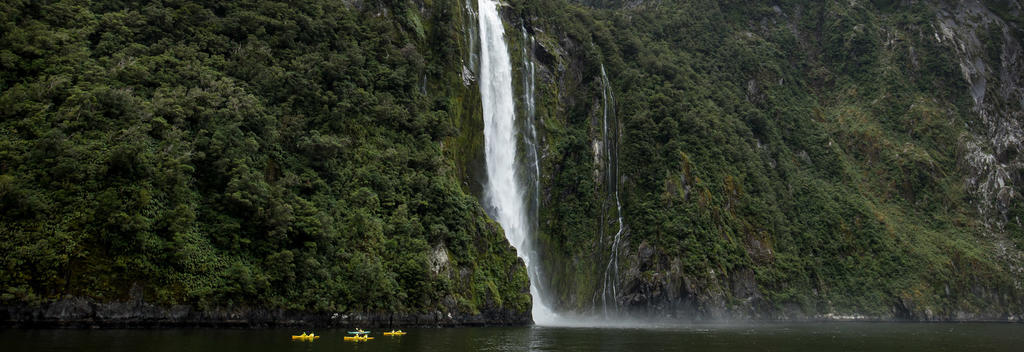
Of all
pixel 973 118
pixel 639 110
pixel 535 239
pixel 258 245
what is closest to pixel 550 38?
pixel 639 110

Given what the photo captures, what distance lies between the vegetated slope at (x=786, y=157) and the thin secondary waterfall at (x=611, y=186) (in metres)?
0.53

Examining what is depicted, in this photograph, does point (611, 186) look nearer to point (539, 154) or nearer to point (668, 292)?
point (539, 154)

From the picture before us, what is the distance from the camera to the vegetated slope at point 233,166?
926 inches

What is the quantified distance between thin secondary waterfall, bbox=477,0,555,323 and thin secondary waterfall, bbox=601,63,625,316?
5.21 metres

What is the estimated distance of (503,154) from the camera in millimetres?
48219

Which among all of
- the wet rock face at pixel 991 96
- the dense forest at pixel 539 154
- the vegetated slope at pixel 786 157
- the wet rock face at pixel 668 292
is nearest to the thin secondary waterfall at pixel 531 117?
the dense forest at pixel 539 154

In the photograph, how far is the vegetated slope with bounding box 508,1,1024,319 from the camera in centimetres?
5022

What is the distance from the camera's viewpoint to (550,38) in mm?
58938

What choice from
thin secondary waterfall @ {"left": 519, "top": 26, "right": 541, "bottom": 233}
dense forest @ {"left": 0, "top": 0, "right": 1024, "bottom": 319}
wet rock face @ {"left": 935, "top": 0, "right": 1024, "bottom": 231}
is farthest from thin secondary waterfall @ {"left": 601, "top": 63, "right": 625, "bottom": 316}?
wet rock face @ {"left": 935, "top": 0, "right": 1024, "bottom": 231}

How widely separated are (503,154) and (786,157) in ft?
121

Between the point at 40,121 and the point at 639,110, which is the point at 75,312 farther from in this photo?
the point at 639,110

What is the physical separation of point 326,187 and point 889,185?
65.1m

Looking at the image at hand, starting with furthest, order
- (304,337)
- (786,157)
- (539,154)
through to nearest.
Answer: (786,157) → (539,154) → (304,337)

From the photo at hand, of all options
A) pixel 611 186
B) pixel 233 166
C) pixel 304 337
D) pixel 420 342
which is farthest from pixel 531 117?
pixel 304 337
